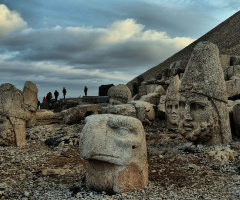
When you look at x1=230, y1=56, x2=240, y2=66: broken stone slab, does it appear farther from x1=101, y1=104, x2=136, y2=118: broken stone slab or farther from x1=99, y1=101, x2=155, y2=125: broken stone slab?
x1=101, y1=104, x2=136, y2=118: broken stone slab

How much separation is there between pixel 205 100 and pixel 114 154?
3.41 m

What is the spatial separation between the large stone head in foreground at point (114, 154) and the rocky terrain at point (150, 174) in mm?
166

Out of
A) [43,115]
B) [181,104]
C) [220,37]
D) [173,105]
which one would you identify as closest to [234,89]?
[173,105]

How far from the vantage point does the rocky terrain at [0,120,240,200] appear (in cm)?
439

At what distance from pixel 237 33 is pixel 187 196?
44.8 m

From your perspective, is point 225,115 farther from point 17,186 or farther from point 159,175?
point 17,186

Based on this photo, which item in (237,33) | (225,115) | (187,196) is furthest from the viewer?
(237,33)

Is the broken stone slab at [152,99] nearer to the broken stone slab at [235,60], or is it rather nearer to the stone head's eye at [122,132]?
the broken stone slab at [235,60]

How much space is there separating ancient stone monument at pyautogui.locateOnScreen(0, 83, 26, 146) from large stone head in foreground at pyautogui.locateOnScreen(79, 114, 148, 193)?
184 inches

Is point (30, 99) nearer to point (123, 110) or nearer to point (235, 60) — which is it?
point (123, 110)

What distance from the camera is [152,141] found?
333 inches

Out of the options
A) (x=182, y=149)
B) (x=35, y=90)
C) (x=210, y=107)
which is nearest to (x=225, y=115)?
(x=210, y=107)

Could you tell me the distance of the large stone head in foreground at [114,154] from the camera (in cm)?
431

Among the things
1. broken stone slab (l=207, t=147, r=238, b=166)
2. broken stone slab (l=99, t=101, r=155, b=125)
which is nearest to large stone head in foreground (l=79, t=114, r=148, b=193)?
broken stone slab (l=207, t=147, r=238, b=166)
